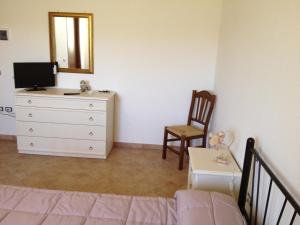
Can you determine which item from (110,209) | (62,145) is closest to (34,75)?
(62,145)

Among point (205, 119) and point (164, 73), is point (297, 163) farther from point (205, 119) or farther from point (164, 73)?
point (164, 73)

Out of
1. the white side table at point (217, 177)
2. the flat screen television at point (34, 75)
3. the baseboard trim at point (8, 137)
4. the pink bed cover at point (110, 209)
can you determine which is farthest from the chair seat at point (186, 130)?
the baseboard trim at point (8, 137)

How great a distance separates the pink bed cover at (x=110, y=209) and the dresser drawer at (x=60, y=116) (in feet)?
5.30

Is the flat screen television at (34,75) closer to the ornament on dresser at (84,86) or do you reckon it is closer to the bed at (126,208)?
the ornament on dresser at (84,86)

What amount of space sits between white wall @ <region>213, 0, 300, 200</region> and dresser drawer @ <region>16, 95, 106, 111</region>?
1.57 metres

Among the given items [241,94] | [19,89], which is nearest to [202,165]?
[241,94]

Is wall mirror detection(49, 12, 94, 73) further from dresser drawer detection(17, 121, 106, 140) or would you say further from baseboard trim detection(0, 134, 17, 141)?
baseboard trim detection(0, 134, 17, 141)

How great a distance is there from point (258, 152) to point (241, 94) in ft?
2.31

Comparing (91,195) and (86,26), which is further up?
(86,26)

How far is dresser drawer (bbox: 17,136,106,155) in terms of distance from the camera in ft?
11.6

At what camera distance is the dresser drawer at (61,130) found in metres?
3.47

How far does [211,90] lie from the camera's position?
3.73 m

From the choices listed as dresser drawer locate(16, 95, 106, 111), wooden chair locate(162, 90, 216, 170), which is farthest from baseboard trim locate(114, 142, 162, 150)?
dresser drawer locate(16, 95, 106, 111)

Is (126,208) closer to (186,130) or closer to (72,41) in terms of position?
(186,130)
